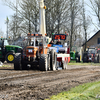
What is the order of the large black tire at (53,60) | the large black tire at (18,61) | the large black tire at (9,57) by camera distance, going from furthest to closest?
1. the large black tire at (9,57)
2. the large black tire at (53,60)
3. the large black tire at (18,61)

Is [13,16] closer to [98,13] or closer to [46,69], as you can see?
[98,13]

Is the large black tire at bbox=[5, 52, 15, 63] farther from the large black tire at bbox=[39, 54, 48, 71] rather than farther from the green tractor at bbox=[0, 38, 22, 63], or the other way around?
the large black tire at bbox=[39, 54, 48, 71]

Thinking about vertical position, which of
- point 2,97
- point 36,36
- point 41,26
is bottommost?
point 2,97

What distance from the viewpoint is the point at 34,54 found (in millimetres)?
14773

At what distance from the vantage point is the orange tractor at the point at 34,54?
14656 millimetres

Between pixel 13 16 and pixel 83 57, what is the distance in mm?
14795

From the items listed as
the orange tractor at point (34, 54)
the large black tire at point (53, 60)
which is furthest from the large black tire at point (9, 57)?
the large black tire at point (53, 60)

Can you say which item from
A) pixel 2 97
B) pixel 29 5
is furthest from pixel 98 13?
pixel 2 97

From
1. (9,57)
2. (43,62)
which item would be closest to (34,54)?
(43,62)

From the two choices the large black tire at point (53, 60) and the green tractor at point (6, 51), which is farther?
the green tractor at point (6, 51)

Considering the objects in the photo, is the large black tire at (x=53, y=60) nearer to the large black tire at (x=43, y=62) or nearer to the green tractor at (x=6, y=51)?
the large black tire at (x=43, y=62)

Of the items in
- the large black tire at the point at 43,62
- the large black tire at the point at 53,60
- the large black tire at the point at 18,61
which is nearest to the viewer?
the large black tire at the point at 43,62

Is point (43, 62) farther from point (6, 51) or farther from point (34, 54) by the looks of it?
point (6, 51)

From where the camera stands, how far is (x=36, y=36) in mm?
14930
